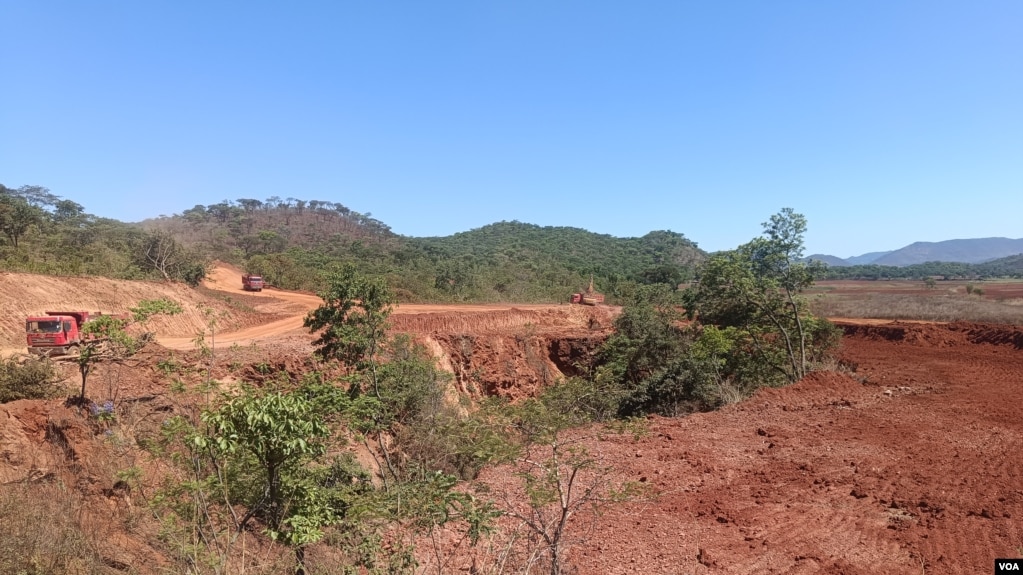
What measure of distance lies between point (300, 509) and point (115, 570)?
7.30ft

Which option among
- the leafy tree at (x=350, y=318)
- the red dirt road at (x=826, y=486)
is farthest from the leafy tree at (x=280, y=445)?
the leafy tree at (x=350, y=318)

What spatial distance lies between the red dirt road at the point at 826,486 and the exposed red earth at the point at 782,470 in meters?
0.03

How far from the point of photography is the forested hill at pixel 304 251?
27.5 meters

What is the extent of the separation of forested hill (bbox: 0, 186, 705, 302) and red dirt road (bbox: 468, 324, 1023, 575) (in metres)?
11.0

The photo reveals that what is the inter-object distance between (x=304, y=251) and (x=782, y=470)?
47.9m

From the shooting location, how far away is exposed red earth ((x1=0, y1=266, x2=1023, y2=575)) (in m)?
6.74

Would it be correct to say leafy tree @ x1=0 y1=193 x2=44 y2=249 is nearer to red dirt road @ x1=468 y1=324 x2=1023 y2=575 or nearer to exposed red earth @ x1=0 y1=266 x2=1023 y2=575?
exposed red earth @ x1=0 y1=266 x2=1023 y2=575

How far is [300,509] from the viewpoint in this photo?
515 cm

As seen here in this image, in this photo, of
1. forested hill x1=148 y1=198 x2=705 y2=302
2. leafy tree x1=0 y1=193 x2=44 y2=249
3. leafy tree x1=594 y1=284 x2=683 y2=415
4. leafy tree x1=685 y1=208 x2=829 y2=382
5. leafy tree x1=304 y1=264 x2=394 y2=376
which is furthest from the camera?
forested hill x1=148 y1=198 x2=705 y2=302

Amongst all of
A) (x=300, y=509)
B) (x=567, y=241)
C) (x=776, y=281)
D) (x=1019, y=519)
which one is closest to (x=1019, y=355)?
(x=776, y=281)

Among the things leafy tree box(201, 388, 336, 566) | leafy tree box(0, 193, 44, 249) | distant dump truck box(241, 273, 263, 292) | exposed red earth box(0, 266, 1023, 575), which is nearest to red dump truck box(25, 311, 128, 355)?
exposed red earth box(0, 266, 1023, 575)

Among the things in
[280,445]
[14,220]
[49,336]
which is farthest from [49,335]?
[14,220]

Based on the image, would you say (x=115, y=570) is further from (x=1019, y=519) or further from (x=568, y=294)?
(x=568, y=294)

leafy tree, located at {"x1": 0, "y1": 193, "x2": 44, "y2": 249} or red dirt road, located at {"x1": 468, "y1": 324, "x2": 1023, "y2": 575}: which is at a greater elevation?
Result: leafy tree, located at {"x1": 0, "y1": 193, "x2": 44, "y2": 249}
